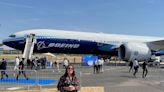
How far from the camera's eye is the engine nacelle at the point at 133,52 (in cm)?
4809

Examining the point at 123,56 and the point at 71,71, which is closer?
the point at 71,71

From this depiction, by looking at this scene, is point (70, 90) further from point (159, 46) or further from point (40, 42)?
point (159, 46)

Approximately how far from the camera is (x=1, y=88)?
56.4 ft

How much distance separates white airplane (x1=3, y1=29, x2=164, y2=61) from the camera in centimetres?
4841

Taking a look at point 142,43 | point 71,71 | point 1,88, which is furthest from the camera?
point 142,43

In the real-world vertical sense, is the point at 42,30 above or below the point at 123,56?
above

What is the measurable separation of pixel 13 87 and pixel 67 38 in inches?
1256

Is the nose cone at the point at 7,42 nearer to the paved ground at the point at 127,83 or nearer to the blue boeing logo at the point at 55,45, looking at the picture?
the blue boeing logo at the point at 55,45

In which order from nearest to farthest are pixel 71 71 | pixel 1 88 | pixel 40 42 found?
1. pixel 71 71
2. pixel 1 88
3. pixel 40 42

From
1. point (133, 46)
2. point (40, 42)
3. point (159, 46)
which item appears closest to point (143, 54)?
point (133, 46)

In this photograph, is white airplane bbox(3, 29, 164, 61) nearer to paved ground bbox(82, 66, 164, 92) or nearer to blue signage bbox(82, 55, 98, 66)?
blue signage bbox(82, 55, 98, 66)

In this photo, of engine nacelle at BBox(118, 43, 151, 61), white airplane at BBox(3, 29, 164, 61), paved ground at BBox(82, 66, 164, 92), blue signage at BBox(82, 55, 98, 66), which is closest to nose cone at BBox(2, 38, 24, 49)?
white airplane at BBox(3, 29, 164, 61)

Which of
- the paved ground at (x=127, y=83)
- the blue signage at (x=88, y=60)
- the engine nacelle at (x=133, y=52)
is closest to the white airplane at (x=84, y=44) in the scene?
the engine nacelle at (x=133, y=52)

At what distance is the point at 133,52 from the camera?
48.2m
